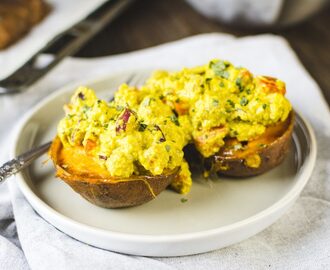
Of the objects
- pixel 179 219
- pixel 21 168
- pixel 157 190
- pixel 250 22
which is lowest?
pixel 250 22

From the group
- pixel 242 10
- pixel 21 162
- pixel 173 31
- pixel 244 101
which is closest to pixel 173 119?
pixel 244 101

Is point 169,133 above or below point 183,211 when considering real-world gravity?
above

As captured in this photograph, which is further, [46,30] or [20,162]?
[46,30]

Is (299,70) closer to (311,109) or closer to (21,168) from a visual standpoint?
(311,109)

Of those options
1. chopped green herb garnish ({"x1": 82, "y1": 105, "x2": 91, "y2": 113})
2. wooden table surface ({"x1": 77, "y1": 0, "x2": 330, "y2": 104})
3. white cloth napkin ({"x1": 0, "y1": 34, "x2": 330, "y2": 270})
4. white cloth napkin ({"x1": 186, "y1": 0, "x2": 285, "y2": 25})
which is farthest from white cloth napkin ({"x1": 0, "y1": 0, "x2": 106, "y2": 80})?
chopped green herb garnish ({"x1": 82, "y1": 105, "x2": 91, "y2": 113})

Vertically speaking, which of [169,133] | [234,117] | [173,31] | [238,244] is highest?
[169,133]

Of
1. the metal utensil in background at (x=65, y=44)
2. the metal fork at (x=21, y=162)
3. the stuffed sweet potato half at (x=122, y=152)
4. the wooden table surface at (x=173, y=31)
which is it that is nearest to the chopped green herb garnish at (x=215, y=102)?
the stuffed sweet potato half at (x=122, y=152)

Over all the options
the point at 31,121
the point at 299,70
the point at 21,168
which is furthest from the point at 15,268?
the point at 299,70

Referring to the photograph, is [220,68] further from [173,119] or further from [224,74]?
[173,119]
